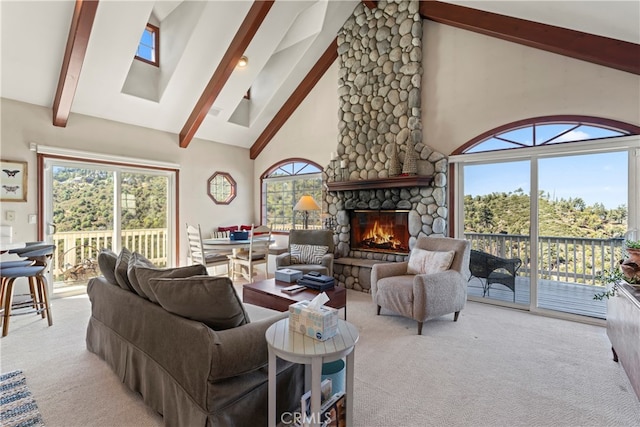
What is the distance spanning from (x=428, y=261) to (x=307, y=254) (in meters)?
1.83

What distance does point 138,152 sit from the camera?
5207 mm

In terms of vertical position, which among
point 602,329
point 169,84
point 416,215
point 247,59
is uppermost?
point 247,59

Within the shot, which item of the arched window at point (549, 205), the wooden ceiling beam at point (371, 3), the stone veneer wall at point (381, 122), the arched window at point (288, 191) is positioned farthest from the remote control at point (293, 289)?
the wooden ceiling beam at point (371, 3)

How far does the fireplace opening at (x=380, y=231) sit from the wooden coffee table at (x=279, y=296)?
1.86 m

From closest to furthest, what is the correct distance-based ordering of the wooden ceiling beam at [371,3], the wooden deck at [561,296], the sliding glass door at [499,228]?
the wooden deck at [561,296] → the sliding glass door at [499,228] → the wooden ceiling beam at [371,3]

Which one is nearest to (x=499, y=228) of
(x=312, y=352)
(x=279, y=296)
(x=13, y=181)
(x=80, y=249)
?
(x=279, y=296)

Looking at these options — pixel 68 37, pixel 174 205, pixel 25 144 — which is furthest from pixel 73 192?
pixel 68 37

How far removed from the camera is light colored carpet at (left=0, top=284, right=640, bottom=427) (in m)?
1.91

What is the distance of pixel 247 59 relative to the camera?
5.05 meters

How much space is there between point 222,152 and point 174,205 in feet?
4.88

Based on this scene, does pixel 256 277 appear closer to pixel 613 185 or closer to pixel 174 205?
pixel 174 205

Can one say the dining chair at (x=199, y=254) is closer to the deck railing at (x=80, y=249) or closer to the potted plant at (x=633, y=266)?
the deck railing at (x=80, y=249)

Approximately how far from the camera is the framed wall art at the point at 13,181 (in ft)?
12.9

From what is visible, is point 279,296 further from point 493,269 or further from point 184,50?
point 184,50
